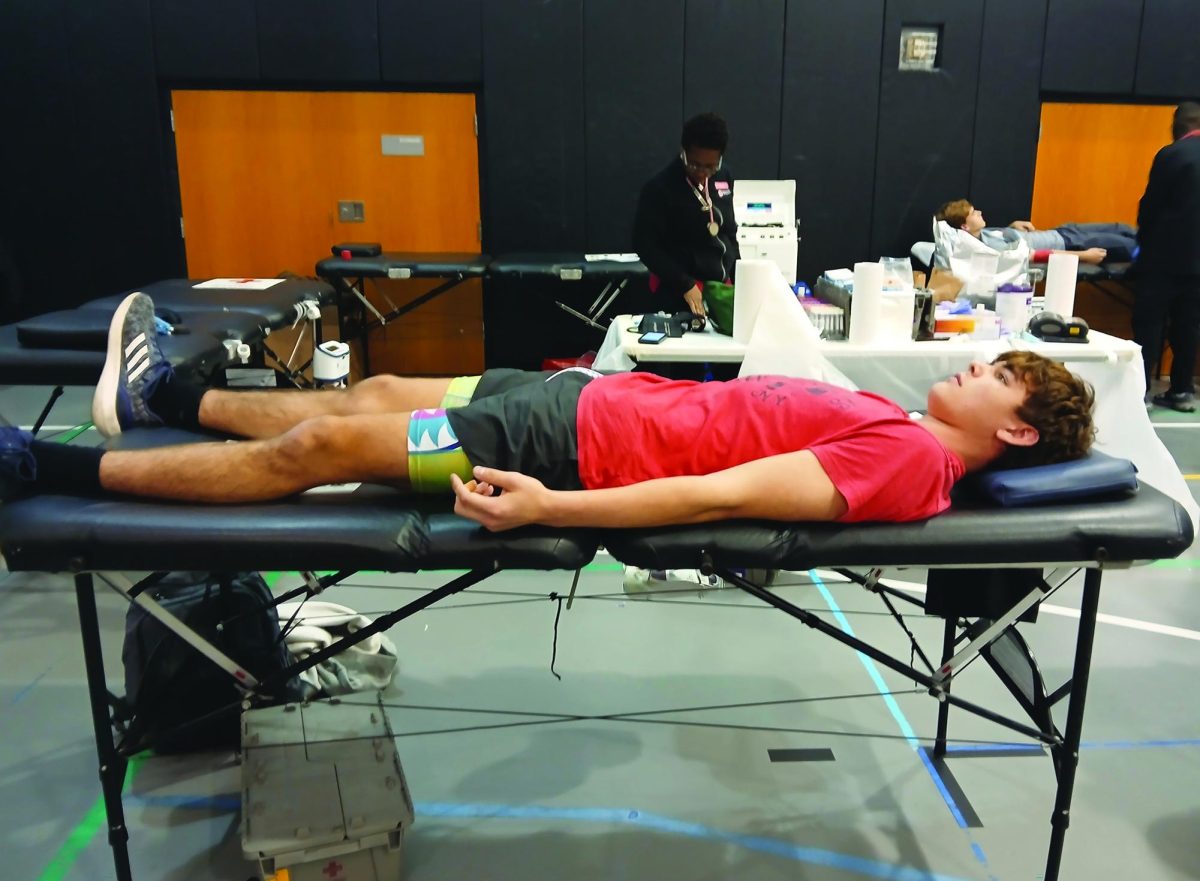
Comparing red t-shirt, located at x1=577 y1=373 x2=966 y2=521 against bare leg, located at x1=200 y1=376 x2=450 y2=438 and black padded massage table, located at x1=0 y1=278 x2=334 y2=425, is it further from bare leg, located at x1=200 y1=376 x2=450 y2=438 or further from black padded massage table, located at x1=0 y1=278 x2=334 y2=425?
black padded massage table, located at x1=0 y1=278 x2=334 y2=425

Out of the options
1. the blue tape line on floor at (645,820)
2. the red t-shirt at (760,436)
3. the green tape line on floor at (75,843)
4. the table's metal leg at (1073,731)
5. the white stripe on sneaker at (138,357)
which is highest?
the white stripe on sneaker at (138,357)

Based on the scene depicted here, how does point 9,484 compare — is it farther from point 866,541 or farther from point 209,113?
point 209,113

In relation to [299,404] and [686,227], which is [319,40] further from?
[299,404]

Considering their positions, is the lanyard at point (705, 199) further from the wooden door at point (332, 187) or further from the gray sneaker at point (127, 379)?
the wooden door at point (332, 187)

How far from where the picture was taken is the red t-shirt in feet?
5.29

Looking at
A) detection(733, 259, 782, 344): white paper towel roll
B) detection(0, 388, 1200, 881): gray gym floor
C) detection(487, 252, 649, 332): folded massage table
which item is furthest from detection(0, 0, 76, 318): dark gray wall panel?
detection(733, 259, 782, 344): white paper towel roll

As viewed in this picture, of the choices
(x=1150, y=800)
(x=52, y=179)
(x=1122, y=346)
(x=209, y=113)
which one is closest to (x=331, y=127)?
(x=209, y=113)

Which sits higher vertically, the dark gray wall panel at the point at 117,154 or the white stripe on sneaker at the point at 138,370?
the dark gray wall panel at the point at 117,154

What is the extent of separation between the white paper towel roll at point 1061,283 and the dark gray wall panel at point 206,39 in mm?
4556

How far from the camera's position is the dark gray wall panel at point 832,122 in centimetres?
569

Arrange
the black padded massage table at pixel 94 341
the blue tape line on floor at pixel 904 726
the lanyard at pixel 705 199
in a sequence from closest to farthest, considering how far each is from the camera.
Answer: the blue tape line on floor at pixel 904 726 < the black padded massage table at pixel 94 341 < the lanyard at pixel 705 199

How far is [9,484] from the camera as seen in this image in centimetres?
161

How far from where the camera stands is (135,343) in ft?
7.22

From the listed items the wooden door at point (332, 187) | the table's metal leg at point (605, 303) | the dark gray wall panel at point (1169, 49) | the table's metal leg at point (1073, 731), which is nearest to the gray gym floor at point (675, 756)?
the table's metal leg at point (1073, 731)
